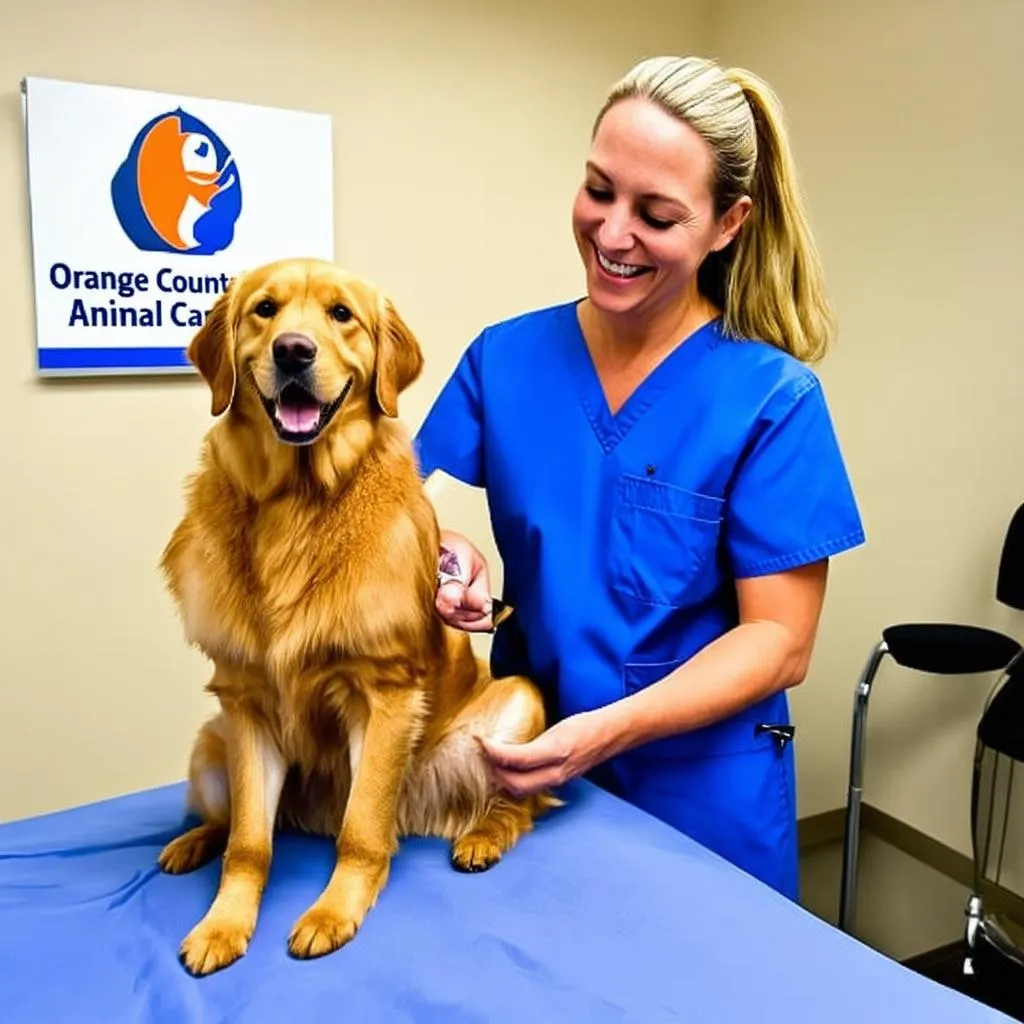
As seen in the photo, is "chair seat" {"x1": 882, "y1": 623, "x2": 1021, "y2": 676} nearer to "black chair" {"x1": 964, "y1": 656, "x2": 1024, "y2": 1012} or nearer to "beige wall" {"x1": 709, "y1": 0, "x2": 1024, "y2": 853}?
"black chair" {"x1": 964, "y1": 656, "x2": 1024, "y2": 1012}

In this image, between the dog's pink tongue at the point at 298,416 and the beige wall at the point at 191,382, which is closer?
the dog's pink tongue at the point at 298,416

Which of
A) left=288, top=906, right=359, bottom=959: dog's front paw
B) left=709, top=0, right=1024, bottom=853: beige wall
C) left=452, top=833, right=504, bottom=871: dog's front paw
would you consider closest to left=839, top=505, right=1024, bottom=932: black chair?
left=709, top=0, right=1024, bottom=853: beige wall

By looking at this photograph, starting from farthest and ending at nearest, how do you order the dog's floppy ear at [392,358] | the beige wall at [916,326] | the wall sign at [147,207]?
1. the beige wall at [916,326]
2. the wall sign at [147,207]
3. the dog's floppy ear at [392,358]

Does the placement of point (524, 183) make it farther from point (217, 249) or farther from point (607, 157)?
point (607, 157)

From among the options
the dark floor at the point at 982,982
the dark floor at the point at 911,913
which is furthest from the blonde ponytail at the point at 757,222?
the dark floor at the point at 911,913

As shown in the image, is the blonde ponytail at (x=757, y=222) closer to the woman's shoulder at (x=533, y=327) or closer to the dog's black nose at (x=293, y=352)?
the woman's shoulder at (x=533, y=327)

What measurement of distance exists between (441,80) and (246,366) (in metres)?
1.55

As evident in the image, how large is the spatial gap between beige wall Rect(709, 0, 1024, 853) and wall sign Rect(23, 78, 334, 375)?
121 centimetres

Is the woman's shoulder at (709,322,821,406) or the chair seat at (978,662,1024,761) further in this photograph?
the chair seat at (978,662,1024,761)

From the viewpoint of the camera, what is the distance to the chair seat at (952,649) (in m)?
1.98

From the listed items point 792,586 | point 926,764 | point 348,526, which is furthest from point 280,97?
point 926,764

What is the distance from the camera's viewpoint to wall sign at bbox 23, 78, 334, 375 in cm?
197

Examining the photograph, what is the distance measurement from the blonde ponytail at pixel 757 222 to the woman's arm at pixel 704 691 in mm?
335

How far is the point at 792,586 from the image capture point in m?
1.25
